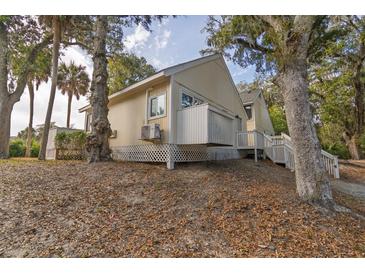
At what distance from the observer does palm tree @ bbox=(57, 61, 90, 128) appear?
2180 centimetres

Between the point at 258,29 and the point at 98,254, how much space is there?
7.74 m

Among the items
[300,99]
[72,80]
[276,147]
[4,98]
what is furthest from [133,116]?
[72,80]

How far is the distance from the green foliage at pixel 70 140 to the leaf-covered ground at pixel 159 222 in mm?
5149

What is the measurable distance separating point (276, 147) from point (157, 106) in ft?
24.7

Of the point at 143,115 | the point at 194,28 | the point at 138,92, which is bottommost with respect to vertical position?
the point at 143,115

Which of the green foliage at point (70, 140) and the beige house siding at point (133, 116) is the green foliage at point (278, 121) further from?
the green foliage at point (70, 140)

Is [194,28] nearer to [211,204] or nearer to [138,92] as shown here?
[138,92]

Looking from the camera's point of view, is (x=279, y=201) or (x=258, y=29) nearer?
(x=279, y=201)

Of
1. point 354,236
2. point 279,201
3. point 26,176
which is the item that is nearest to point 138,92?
point 26,176

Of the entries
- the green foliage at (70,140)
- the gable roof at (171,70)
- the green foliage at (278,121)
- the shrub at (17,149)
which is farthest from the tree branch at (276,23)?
the shrub at (17,149)

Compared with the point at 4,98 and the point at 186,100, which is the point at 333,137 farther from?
the point at 4,98

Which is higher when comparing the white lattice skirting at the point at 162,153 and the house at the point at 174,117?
the house at the point at 174,117

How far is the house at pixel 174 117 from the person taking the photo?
728 centimetres

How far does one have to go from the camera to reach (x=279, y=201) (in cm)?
428
